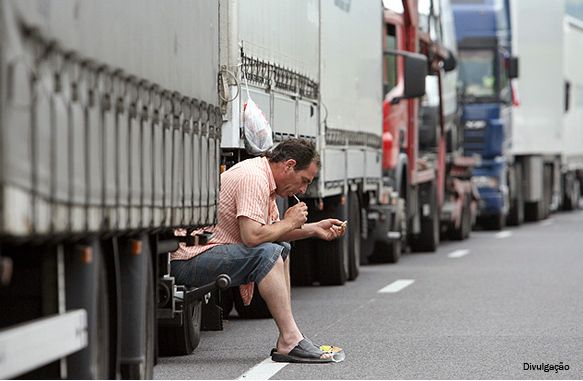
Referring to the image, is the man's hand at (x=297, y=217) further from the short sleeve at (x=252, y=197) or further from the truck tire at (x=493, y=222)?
the truck tire at (x=493, y=222)

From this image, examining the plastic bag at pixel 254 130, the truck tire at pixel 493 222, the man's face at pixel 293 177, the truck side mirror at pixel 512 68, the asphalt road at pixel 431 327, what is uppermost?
the truck side mirror at pixel 512 68

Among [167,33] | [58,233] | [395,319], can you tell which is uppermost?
[167,33]

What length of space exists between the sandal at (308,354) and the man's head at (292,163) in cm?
98

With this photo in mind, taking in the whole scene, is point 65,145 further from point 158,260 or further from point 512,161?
point 512,161

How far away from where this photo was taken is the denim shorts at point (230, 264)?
11.1m

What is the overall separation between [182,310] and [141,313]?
2122 millimetres

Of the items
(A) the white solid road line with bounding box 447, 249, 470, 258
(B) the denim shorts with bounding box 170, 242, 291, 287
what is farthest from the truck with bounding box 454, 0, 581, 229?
(B) the denim shorts with bounding box 170, 242, 291, 287

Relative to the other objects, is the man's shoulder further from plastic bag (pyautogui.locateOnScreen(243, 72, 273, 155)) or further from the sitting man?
plastic bag (pyautogui.locateOnScreen(243, 72, 273, 155))

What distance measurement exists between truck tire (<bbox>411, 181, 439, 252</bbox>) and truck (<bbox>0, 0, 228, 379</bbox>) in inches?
606

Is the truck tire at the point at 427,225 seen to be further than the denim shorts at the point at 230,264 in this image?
Yes

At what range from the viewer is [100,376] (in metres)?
8.03

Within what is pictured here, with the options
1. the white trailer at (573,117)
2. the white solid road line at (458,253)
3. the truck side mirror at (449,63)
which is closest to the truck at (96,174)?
the white solid road line at (458,253)

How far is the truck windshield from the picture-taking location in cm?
3325

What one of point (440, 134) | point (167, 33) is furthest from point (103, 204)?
point (440, 134)
